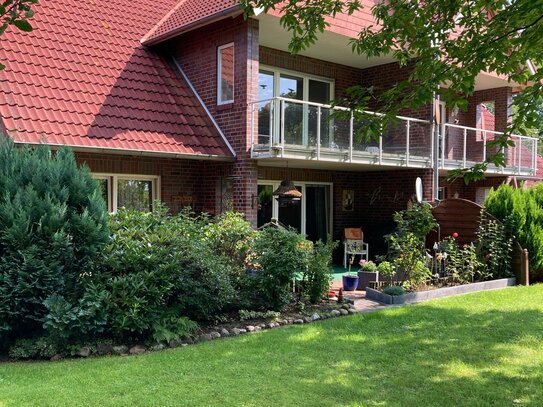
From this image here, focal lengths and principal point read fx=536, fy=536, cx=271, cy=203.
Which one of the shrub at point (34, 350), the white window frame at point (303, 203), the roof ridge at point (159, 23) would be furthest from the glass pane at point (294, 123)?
the shrub at point (34, 350)

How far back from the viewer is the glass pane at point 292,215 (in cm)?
1539

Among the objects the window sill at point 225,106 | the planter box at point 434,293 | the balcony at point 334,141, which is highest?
the window sill at point 225,106

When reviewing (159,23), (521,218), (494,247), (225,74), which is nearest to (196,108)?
(225,74)

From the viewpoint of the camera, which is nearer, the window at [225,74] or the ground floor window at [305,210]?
the window at [225,74]

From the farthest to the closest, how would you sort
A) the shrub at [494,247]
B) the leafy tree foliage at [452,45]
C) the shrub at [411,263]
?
the shrub at [494,247] → the shrub at [411,263] → the leafy tree foliage at [452,45]

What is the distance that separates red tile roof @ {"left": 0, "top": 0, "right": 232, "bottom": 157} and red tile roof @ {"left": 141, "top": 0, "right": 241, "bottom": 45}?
457mm

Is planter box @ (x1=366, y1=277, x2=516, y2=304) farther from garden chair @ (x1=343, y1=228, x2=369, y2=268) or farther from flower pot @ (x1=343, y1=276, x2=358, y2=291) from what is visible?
garden chair @ (x1=343, y1=228, x2=369, y2=268)

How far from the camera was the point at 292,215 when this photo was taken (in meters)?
15.7

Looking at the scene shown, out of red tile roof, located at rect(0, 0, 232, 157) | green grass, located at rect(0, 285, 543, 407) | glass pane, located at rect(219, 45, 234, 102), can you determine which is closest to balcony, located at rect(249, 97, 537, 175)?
glass pane, located at rect(219, 45, 234, 102)

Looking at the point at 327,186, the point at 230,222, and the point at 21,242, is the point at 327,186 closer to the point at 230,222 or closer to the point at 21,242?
the point at 230,222

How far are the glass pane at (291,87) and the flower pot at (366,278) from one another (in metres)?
6.07

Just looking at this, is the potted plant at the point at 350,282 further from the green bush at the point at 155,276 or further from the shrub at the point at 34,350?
the shrub at the point at 34,350

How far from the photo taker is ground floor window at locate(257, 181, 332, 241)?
15109mm

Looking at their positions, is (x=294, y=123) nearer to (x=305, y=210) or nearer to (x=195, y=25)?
(x=195, y=25)
